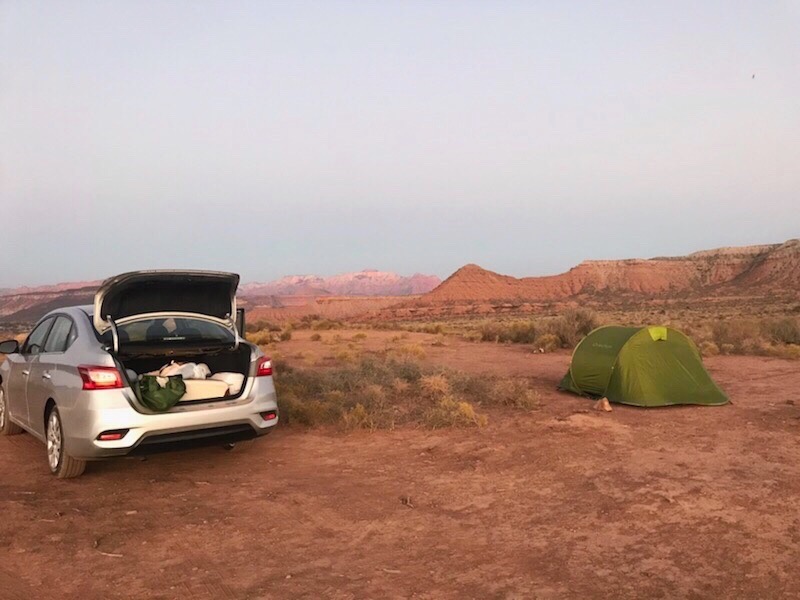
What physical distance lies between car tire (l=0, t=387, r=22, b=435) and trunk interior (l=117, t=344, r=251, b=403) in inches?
98.1

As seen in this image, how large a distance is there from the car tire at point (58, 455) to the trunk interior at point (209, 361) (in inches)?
33.7

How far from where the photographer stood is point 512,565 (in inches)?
168

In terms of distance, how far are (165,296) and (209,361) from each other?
871 mm

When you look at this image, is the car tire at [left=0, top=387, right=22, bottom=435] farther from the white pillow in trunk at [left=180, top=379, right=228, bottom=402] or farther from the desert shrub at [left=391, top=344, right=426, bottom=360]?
the desert shrub at [left=391, top=344, right=426, bottom=360]

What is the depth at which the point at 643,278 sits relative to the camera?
297ft

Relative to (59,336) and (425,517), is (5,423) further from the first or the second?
(425,517)

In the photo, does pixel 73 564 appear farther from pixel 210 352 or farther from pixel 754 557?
pixel 754 557

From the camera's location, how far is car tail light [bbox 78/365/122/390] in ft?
18.2

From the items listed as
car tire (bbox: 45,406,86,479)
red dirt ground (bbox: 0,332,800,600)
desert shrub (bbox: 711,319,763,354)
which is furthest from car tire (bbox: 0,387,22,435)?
desert shrub (bbox: 711,319,763,354)

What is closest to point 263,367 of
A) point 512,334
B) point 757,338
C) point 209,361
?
point 209,361

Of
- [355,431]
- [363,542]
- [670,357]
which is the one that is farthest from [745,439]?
[363,542]

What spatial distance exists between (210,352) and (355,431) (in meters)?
2.72

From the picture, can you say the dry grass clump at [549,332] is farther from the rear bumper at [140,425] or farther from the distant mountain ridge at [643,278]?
the distant mountain ridge at [643,278]

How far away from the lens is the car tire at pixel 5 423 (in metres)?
8.06
